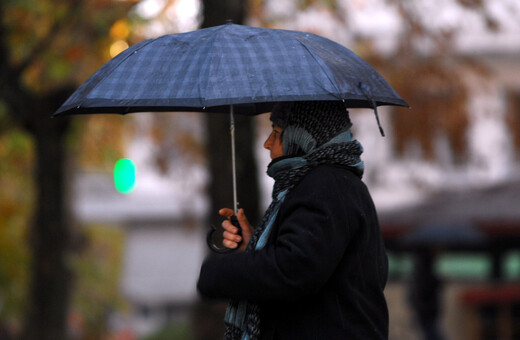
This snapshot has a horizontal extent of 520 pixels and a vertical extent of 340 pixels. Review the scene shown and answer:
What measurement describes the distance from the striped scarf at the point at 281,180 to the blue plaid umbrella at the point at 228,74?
0.18 metres

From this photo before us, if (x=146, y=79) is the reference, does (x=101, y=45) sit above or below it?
above

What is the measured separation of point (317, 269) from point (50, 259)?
778 centimetres

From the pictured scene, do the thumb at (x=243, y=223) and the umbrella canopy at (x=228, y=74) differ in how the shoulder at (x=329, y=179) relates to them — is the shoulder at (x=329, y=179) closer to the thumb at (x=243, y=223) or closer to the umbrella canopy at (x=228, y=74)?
the umbrella canopy at (x=228, y=74)

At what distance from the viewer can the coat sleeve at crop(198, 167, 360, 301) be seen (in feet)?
8.93

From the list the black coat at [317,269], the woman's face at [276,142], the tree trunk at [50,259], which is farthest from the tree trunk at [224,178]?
the black coat at [317,269]

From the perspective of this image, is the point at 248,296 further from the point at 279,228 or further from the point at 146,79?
the point at 146,79

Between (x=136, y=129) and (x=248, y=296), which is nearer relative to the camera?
(x=248, y=296)

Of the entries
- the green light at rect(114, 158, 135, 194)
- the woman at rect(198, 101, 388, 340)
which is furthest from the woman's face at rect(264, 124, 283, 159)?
the green light at rect(114, 158, 135, 194)

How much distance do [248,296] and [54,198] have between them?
25.0 ft

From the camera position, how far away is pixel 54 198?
10.0m

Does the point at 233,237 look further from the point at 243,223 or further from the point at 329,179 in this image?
the point at 329,179

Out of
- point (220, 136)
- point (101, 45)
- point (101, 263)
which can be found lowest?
point (101, 263)

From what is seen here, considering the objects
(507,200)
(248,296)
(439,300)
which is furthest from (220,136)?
(507,200)

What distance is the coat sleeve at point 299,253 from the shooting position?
2723mm
